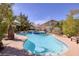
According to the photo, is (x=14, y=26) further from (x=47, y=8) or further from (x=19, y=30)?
(x=47, y=8)

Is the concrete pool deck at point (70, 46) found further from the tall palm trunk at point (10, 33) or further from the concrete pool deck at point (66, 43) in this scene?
the tall palm trunk at point (10, 33)

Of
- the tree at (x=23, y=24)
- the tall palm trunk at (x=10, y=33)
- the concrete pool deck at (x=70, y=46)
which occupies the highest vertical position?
the tree at (x=23, y=24)

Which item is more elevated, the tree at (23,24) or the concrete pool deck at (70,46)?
the tree at (23,24)

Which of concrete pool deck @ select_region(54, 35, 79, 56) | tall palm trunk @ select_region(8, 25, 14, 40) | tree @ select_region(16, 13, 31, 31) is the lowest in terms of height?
concrete pool deck @ select_region(54, 35, 79, 56)

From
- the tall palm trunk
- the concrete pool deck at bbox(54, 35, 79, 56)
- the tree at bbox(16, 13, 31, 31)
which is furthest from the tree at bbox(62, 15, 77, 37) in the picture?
the tall palm trunk

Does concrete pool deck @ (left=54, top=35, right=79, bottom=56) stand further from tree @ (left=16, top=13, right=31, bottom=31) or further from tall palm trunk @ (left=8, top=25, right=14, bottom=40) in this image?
tall palm trunk @ (left=8, top=25, right=14, bottom=40)

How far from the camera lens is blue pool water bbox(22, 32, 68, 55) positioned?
172 centimetres

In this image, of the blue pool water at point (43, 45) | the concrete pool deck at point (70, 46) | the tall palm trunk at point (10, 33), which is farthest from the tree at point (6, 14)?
the concrete pool deck at point (70, 46)

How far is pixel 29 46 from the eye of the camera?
173 cm

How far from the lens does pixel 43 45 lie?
1.73m

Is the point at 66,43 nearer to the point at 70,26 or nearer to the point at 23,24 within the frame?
the point at 70,26

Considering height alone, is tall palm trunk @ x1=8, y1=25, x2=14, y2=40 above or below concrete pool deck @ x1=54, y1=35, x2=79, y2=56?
above

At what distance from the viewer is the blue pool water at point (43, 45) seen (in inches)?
67.6

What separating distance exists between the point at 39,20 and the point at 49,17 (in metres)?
0.09
